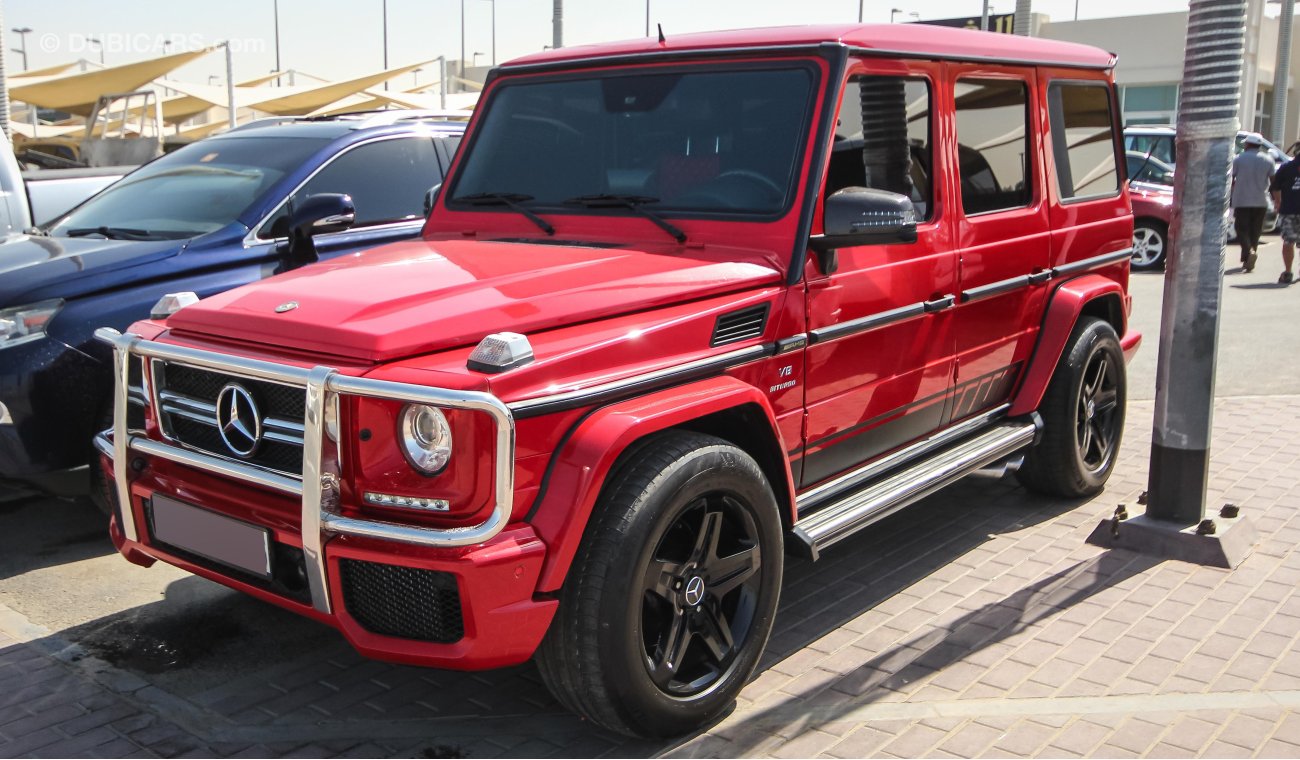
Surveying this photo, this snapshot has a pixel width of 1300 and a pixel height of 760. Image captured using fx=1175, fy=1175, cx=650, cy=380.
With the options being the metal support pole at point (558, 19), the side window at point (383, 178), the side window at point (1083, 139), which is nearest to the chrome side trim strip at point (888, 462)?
the side window at point (1083, 139)

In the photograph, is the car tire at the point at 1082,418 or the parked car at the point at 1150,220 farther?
the parked car at the point at 1150,220

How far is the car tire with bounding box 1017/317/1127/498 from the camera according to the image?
218 inches

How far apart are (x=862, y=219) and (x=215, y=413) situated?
6.78 ft

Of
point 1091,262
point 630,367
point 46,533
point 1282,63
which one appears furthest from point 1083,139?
point 1282,63

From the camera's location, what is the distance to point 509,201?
4.54m

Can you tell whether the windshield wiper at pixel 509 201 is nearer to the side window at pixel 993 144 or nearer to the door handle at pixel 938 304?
the door handle at pixel 938 304

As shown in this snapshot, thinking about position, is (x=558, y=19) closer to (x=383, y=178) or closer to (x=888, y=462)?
(x=383, y=178)

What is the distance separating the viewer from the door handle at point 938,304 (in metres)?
4.52

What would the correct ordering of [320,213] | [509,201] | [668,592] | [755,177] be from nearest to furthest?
[668,592]
[755,177]
[509,201]
[320,213]

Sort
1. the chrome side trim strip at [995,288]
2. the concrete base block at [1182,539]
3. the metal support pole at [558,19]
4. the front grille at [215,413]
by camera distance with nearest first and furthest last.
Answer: the front grille at [215,413] → the chrome side trim strip at [995,288] → the concrete base block at [1182,539] → the metal support pole at [558,19]

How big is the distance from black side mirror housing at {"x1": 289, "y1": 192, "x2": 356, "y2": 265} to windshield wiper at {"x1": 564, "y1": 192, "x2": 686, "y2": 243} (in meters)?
1.49

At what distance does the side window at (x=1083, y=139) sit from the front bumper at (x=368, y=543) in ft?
12.0

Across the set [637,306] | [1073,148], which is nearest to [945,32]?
[1073,148]

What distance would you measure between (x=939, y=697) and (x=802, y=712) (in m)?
0.47
